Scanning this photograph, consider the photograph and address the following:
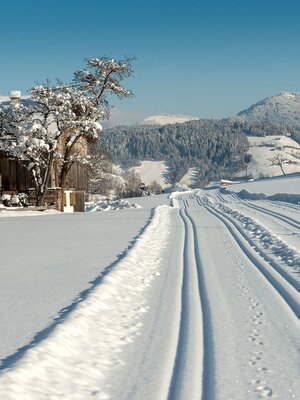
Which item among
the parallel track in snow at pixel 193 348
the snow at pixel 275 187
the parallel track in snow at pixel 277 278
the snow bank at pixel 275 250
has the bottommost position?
the parallel track in snow at pixel 193 348

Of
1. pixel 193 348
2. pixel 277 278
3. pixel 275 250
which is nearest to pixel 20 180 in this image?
pixel 275 250

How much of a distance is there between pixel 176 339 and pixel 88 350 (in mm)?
977

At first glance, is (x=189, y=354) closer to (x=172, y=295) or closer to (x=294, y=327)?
(x=294, y=327)

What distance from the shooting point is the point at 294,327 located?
5672 millimetres

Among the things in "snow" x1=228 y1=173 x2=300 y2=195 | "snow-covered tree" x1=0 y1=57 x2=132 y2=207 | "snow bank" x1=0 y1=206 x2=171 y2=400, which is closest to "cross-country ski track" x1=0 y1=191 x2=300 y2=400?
"snow bank" x1=0 y1=206 x2=171 y2=400

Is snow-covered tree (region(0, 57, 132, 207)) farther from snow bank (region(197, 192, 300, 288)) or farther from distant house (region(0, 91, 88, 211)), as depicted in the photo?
snow bank (region(197, 192, 300, 288))

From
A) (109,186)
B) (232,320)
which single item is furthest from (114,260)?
(109,186)

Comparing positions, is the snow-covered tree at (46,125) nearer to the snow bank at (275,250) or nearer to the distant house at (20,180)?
the distant house at (20,180)

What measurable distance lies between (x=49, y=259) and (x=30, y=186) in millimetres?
19624

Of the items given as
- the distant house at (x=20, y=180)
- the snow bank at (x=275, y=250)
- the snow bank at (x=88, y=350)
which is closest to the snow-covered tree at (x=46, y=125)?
the distant house at (x=20, y=180)

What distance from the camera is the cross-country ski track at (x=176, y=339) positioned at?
407cm

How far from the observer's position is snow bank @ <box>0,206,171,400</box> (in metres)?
3.95

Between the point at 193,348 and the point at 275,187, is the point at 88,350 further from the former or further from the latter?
the point at 275,187

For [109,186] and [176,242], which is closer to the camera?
[176,242]
